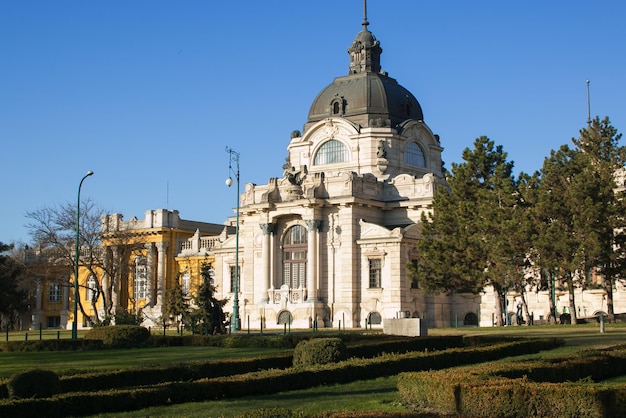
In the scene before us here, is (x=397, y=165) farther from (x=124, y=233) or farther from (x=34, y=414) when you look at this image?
(x=34, y=414)

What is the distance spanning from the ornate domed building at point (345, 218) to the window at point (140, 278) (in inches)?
425

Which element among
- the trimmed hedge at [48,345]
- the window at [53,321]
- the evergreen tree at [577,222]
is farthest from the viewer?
the window at [53,321]

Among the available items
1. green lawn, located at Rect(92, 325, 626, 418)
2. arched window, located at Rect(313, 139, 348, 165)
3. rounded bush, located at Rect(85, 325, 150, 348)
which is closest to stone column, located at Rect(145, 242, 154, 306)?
arched window, located at Rect(313, 139, 348, 165)

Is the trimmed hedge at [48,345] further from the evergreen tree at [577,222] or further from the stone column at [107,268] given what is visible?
the stone column at [107,268]

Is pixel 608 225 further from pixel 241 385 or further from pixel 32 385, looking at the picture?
pixel 32 385

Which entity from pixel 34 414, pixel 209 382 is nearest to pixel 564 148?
pixel 209 382

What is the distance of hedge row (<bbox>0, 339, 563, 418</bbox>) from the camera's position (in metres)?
16.8

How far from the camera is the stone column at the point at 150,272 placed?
8031 centimetres

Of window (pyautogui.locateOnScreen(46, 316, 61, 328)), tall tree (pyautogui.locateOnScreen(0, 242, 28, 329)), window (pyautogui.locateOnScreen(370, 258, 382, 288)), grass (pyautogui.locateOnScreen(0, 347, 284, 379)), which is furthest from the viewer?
window (pyautogui.locateOnScreen(46, 316, 61, 328))

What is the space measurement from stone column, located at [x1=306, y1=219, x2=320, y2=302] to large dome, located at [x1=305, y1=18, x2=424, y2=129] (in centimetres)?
1015

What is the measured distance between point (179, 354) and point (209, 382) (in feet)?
39.2

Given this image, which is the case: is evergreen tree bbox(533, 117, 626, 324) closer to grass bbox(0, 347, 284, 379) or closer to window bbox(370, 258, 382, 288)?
window bbox(370, 258, 382, 288)

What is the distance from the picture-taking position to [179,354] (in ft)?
102

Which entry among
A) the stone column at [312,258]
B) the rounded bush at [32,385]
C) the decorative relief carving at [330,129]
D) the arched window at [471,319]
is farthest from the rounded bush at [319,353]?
the decorative relief carving at [330,129]
